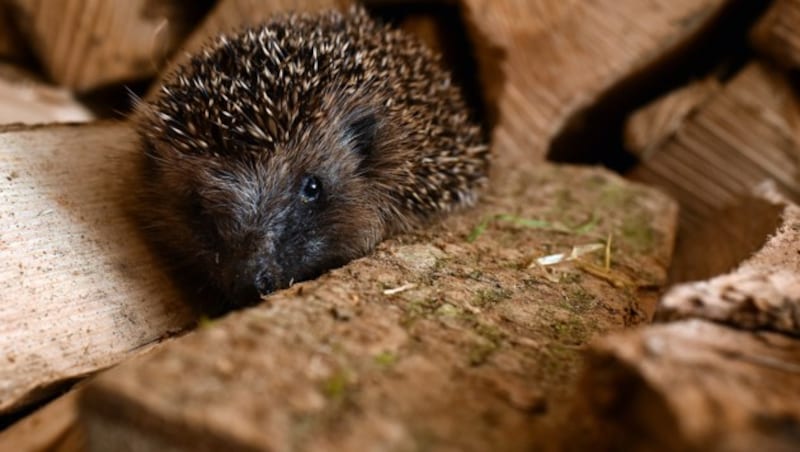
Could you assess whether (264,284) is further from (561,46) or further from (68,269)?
(561,46)

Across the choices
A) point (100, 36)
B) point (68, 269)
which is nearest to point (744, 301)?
point (68, 269)

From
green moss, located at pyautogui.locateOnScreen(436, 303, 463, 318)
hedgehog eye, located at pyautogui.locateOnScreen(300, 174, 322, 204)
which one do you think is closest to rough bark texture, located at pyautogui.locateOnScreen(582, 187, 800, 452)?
green moss, located at pyautogui.locateOnScreen(436, 303, 463, 318)

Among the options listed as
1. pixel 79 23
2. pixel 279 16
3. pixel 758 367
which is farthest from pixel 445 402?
pixel 79 23

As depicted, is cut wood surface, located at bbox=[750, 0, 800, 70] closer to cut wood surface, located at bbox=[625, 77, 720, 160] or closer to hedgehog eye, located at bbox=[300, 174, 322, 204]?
cut wood surface, located at bbox=[625, 77, 720, 160]

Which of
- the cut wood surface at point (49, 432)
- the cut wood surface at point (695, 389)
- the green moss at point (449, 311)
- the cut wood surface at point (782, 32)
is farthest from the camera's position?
the cut wood surface at point (782, 32)

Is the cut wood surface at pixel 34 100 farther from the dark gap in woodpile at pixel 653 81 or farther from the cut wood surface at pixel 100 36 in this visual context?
the dark gap in woodpile at pixel 653 81

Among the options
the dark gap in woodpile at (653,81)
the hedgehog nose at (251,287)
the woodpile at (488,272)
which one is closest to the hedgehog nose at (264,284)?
the hedgehog nose at (251,287)
